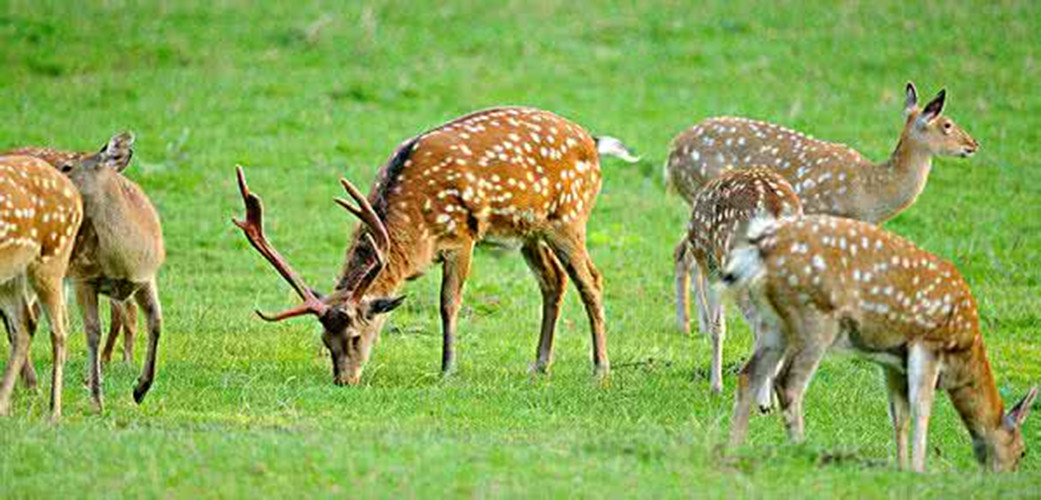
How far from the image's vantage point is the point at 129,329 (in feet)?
40.7

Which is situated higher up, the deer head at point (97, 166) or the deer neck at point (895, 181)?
the deer head at point (97, 166)

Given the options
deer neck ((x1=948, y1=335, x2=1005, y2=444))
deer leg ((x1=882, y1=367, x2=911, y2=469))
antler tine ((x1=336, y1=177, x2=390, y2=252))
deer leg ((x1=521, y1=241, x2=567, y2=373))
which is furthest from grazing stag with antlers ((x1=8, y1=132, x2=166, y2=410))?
deer neck ((x1=948, y1=335, x2=1005, y2=444))

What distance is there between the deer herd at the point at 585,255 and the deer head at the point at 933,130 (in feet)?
0.05

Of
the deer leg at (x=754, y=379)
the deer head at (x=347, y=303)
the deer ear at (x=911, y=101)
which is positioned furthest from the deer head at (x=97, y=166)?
the deer ear at (x=911, y=101)

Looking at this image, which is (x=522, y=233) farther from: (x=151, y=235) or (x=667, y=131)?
(x=667, y=131)

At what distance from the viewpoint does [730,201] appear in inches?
433

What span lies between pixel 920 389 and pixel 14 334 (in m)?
4.79

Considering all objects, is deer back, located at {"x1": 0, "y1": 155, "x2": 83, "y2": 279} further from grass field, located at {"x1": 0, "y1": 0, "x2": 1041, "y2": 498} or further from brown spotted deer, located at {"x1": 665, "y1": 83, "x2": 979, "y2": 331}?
brown spotted deer, located at {"x1": 665, "y1": 83, "x2": 979, "y2": 331}

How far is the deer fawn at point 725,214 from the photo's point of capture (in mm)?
10805

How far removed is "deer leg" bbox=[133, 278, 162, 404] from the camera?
10.7 meters

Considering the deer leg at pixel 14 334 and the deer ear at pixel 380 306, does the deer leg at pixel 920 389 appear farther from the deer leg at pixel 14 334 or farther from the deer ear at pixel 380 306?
the deer leg at pixel 14 334

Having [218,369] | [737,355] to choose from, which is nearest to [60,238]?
[218,369]

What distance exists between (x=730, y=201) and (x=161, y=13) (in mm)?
14439

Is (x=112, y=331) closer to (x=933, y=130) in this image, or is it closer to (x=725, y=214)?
(x=725, y=214)
